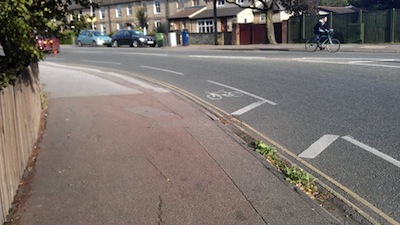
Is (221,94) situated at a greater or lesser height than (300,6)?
lesser

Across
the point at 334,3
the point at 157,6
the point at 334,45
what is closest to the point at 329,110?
the point at 334,45

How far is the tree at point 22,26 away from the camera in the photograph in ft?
13.7

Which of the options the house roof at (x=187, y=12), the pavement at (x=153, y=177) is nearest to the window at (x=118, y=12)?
the house roof at (x=187, y=12)

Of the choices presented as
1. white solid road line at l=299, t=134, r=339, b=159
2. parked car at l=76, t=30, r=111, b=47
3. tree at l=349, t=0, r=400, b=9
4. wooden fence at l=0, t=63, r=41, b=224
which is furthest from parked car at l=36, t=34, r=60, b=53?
tree at l=349, t=0, r=400, b=9

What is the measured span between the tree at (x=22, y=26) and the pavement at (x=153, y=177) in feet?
4.08

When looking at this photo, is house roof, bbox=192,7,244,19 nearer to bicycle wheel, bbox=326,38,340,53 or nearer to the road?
bicycle wheel, bbox=326,38,340,53

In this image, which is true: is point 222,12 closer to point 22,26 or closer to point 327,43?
point 327,43

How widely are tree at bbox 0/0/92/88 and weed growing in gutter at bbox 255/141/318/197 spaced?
316 cm

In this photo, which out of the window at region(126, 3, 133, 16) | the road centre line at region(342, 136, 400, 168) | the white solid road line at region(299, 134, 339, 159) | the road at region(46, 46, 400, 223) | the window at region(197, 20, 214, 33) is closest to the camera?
the road at region(46, 46, 400, 223)

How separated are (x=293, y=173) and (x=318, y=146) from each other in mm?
1456

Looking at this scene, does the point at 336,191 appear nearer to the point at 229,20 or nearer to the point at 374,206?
the point at 374,206

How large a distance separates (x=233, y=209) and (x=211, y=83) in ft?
28.7

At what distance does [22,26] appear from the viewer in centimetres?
422

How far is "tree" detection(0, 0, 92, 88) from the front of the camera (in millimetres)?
4176
